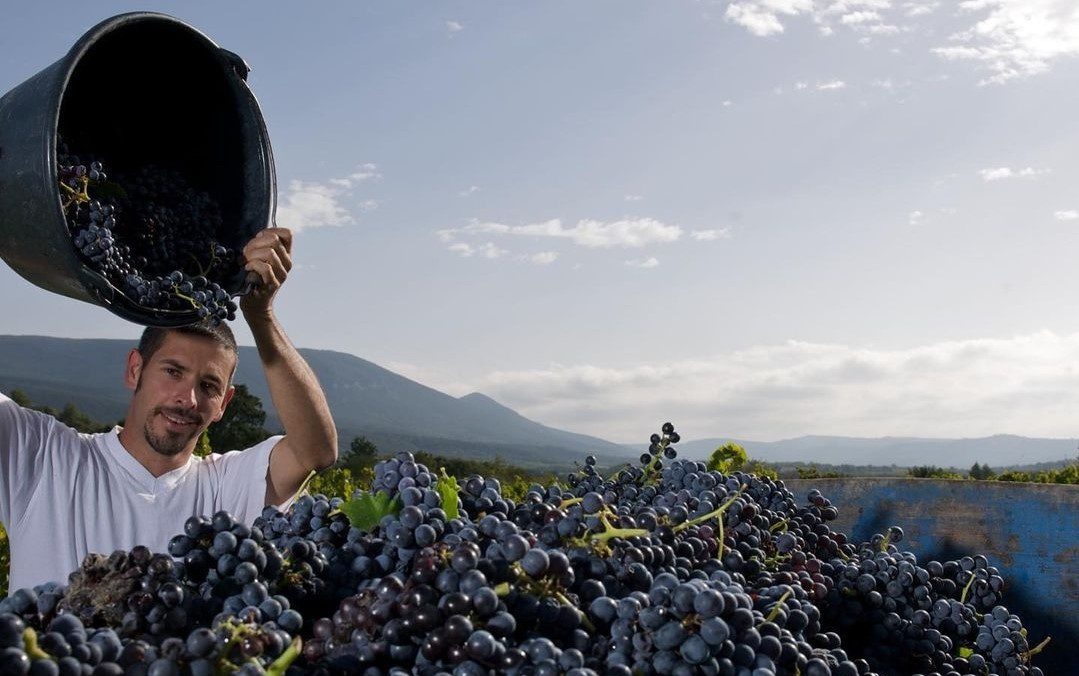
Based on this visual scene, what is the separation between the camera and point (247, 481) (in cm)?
346

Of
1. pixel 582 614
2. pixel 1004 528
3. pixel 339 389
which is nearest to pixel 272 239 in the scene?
pixel 582 614

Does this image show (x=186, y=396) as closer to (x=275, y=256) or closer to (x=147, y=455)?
(x=147, y=455)

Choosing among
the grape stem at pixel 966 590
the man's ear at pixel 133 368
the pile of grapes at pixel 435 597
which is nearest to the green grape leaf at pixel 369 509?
the pile of grapes at pixel 435 597

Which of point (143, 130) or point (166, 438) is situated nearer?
point (143, 130)

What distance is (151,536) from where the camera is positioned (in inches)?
124

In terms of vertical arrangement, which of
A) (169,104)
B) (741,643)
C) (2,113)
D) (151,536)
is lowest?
(151,536)

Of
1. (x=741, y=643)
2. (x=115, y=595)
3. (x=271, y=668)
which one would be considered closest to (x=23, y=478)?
(x=115, y=595)

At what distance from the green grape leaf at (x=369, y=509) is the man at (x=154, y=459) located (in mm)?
1693

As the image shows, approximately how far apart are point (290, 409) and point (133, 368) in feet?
2.11

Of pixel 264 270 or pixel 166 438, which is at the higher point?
pixel 264 270

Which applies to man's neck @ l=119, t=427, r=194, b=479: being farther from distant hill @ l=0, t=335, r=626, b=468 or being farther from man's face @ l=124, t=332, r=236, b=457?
distant hill @ l=0, t=335, r=626, b=468

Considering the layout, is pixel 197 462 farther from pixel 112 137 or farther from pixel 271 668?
pixel 271 668

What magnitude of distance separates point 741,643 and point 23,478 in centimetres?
289

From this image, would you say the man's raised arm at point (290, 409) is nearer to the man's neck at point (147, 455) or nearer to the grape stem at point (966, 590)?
the man's neck at point (147, 455)
